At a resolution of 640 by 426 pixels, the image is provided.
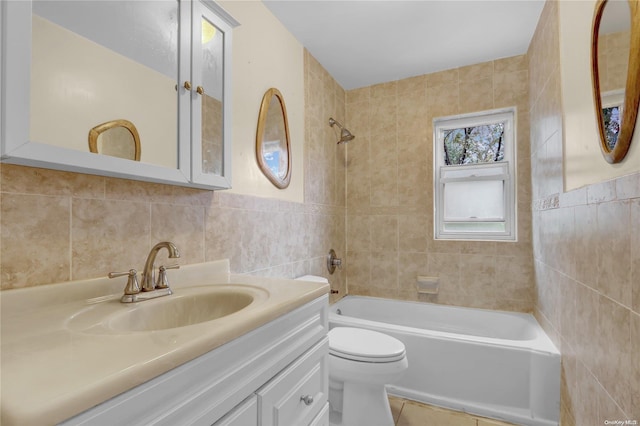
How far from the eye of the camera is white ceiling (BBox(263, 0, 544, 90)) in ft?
5.93

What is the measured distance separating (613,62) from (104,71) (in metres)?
1.68

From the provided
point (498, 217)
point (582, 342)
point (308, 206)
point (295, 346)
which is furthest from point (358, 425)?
point (498, 217)

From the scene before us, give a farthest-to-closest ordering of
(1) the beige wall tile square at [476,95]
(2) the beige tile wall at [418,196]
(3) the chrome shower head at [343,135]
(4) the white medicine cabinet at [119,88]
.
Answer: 1. (3) the chrome shower head at [343,135]
2. (1) the beige wall tile square at [476,95]
3. (2) the beige tile wall at [418,196]
4. (4) the white medicine cabinet at [119,88]

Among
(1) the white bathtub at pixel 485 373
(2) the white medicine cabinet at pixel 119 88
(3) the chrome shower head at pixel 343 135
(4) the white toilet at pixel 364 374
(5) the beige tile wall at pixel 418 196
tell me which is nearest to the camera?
(2) the white medicine cabinet at pixel 119 88

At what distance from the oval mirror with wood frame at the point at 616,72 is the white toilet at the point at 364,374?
1243mm

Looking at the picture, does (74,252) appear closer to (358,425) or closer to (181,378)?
(181,378)

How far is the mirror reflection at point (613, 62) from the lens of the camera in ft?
3.09

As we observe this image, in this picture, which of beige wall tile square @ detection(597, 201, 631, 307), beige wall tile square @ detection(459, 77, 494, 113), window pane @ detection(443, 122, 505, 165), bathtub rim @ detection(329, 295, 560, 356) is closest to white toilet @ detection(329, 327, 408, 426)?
bathtub rim @ detection(329, 295, 560, 356)

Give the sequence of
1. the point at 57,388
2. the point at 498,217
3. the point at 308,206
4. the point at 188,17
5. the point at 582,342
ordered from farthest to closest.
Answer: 1. the point at 498,217
2. the point at 308,206
3. the point at 582,342
4. the point at 188,17
5. the point at 57,388

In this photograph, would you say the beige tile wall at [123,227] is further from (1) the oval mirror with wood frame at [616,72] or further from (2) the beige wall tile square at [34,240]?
(1) the oval mirror with wood frame at [616,72]

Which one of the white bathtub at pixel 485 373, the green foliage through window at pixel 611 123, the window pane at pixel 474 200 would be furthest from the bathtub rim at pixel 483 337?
the green foliage through window at pixel 611 123

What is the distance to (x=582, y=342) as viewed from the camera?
1256 millimetres

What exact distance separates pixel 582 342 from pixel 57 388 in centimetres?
174

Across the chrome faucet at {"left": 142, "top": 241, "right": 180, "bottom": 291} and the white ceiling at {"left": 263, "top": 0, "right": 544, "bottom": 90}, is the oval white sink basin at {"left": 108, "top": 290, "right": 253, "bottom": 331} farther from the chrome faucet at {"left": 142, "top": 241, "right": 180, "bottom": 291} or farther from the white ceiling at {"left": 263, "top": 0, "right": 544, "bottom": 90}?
the white ceiling at {"left": 263, "top": 0, "right": 544, "bottom": 90}
